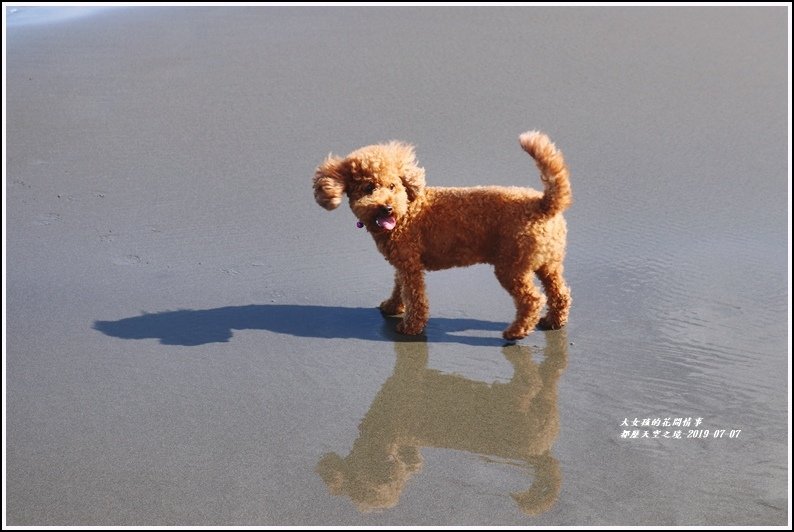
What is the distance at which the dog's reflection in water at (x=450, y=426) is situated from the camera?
3293 millimetres

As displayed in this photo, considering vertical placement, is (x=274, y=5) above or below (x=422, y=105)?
above

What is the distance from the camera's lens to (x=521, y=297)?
4.17m

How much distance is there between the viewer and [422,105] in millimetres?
6953

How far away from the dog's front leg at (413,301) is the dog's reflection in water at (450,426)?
0.14m

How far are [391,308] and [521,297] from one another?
29.3 inches

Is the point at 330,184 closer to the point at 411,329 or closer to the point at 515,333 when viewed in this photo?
the point at 411,329

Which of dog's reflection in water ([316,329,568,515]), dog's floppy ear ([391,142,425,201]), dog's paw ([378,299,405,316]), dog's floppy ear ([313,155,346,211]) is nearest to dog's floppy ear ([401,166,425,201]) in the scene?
dog's floppy ear ([391,142,425,201])

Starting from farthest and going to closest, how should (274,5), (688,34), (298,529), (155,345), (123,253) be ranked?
(274,5) → (688,34) → (123,253) → (155,345) → (298,529)

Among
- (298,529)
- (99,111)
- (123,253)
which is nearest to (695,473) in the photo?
(298,529)

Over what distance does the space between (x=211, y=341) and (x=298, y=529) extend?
145 cm

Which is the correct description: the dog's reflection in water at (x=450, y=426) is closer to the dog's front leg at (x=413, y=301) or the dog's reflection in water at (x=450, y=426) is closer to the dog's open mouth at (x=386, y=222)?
the dog's front leg at (x=413, y=301)

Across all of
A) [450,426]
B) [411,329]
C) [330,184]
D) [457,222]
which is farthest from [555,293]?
[330,184]

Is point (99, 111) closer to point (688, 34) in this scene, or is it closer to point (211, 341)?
point (211, 341)

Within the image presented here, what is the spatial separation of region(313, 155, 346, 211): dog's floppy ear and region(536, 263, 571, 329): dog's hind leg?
3.64 ft
